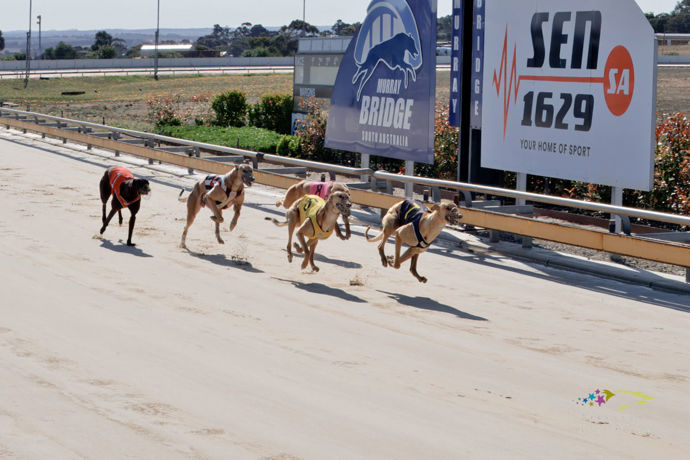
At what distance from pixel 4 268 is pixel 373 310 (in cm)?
457

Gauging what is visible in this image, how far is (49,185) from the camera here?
62.6ft

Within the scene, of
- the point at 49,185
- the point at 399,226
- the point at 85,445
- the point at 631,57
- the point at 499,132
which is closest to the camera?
the point at 85,445

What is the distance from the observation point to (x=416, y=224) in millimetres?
10188

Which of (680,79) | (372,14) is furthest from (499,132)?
(680,79)

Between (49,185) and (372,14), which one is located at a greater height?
(372,14)

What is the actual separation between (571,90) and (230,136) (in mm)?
16937

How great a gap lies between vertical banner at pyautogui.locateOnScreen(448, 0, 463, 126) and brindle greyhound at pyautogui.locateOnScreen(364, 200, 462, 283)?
5120mm

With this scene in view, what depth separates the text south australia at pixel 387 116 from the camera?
1636cm

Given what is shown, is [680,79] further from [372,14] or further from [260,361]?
[260,361]

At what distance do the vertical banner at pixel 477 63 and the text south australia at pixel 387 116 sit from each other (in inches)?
56.2

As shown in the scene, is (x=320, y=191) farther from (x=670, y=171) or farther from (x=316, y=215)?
(x=670, y=171)

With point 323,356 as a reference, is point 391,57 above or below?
above

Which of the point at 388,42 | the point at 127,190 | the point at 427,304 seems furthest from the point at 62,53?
the point at 427,304

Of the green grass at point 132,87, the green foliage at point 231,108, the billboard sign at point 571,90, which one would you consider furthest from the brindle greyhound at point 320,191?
the green grass at point 132,87
